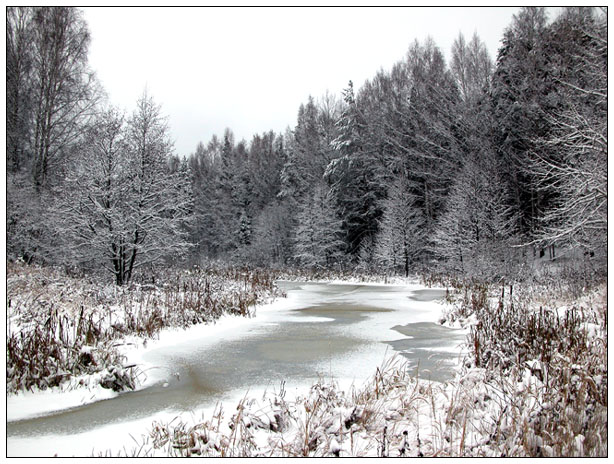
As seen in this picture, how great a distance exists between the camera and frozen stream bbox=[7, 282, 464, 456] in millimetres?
3533

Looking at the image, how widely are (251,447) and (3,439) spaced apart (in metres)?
1.85

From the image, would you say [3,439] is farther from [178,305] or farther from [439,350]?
[178,305]

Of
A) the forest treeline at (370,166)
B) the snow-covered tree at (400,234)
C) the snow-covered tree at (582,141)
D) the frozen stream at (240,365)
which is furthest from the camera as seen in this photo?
the snow-covered tree at (400,234)

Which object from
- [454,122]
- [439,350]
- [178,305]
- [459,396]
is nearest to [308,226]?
[454,122]

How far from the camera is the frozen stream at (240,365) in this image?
353 centimetres

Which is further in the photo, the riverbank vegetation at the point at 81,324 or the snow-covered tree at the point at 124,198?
the snow-covered tree at the point at 124,198

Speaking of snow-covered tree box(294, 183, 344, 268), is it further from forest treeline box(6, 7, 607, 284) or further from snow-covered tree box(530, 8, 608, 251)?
snow-covered tree box(530, 8, 608, 251)

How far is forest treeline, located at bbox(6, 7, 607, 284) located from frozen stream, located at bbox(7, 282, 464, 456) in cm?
445

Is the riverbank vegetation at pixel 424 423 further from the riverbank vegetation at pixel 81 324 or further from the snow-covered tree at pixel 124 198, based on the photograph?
the snow-covered tree at pixel 124 198

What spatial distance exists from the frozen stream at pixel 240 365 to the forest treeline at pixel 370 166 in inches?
175

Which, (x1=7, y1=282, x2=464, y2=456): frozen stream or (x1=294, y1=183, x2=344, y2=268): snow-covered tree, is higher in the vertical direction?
(x1=294, y1=183, x2=344, y2=268): snow-covered tree

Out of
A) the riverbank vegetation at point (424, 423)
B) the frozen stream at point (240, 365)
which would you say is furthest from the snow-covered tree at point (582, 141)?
the riverbank vegetation at point (424, 423)

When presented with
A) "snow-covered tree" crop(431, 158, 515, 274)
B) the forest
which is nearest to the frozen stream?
the forest

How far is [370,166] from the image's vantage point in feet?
105
